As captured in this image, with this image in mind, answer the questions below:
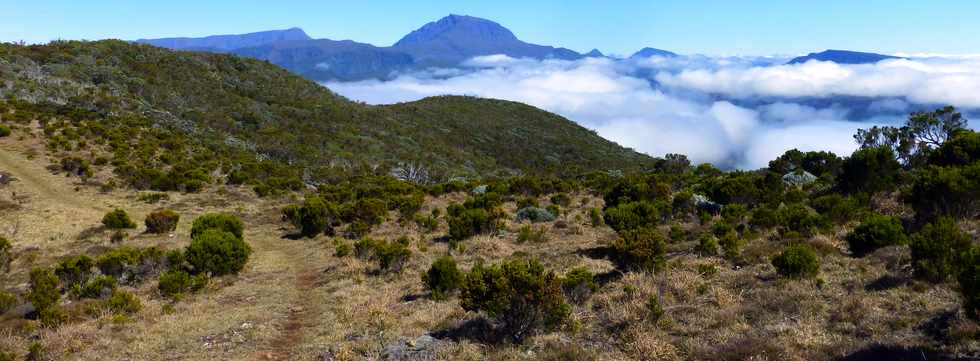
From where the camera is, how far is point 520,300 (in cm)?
978

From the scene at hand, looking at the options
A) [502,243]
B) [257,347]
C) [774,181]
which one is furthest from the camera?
[774,181]

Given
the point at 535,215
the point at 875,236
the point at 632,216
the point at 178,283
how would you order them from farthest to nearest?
1. the point at 535,215
2. the point at 632,216
3. the point at 178,283
4. the point at 875,236

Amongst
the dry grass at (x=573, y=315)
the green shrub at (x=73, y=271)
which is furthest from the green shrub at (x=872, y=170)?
the green shrub at (x=73, y=271)

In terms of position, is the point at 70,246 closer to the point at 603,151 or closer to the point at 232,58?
the point at 232,58

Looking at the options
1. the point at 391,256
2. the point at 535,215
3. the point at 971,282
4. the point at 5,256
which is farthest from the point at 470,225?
the point at 971,282

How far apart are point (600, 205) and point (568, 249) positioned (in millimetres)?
10585

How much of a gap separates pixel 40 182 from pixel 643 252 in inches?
1283

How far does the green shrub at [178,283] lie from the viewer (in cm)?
1430

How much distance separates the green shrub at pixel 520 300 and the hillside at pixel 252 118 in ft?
112

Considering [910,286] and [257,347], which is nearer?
[910,286]

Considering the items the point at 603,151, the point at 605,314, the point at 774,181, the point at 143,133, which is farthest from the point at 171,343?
the point at 603,151

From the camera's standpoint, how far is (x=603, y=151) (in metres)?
109

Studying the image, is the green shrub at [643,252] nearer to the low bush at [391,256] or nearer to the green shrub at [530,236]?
the green shrub at [530,236]

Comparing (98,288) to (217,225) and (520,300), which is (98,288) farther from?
(520,300)
